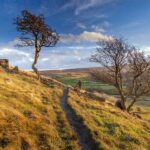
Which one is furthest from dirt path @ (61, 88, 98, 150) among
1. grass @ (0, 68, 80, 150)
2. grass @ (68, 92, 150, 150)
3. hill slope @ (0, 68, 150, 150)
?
grass @ (0, 68, 80, 150)

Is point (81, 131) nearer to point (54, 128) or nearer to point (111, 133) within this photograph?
point (54, 128)

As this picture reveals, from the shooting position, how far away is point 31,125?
25.1m

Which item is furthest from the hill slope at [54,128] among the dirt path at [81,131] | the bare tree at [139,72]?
the bare tree at [139,72]

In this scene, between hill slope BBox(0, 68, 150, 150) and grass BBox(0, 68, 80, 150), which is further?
hill slope BBox(0, 68, 150, 150)

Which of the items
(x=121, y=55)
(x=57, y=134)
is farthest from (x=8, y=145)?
(x=121, y=55)

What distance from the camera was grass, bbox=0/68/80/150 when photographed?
2195cm

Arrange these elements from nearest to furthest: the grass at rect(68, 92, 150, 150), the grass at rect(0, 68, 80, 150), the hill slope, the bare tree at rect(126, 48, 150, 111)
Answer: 1. the grass at rect(0, 68, 80, 150)
2. the hill slope
3. the grass at rect(68, 92, 150, 150)
4. the bare tree at rect(126, 48, 150, 111)

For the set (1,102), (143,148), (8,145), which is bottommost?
(143,148)

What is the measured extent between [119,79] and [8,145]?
1372 inches

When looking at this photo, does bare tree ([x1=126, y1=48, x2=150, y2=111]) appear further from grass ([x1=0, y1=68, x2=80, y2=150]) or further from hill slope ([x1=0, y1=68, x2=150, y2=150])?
grass ([x1=0, y1=68, x2=80, y2=150])

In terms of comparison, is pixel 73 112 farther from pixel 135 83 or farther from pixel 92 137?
pixel 135 83

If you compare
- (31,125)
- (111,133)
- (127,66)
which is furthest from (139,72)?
(31,125)

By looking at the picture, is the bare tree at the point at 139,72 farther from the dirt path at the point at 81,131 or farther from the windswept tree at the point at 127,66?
the dirt path at the point at 81,131

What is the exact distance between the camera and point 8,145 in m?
20.7
